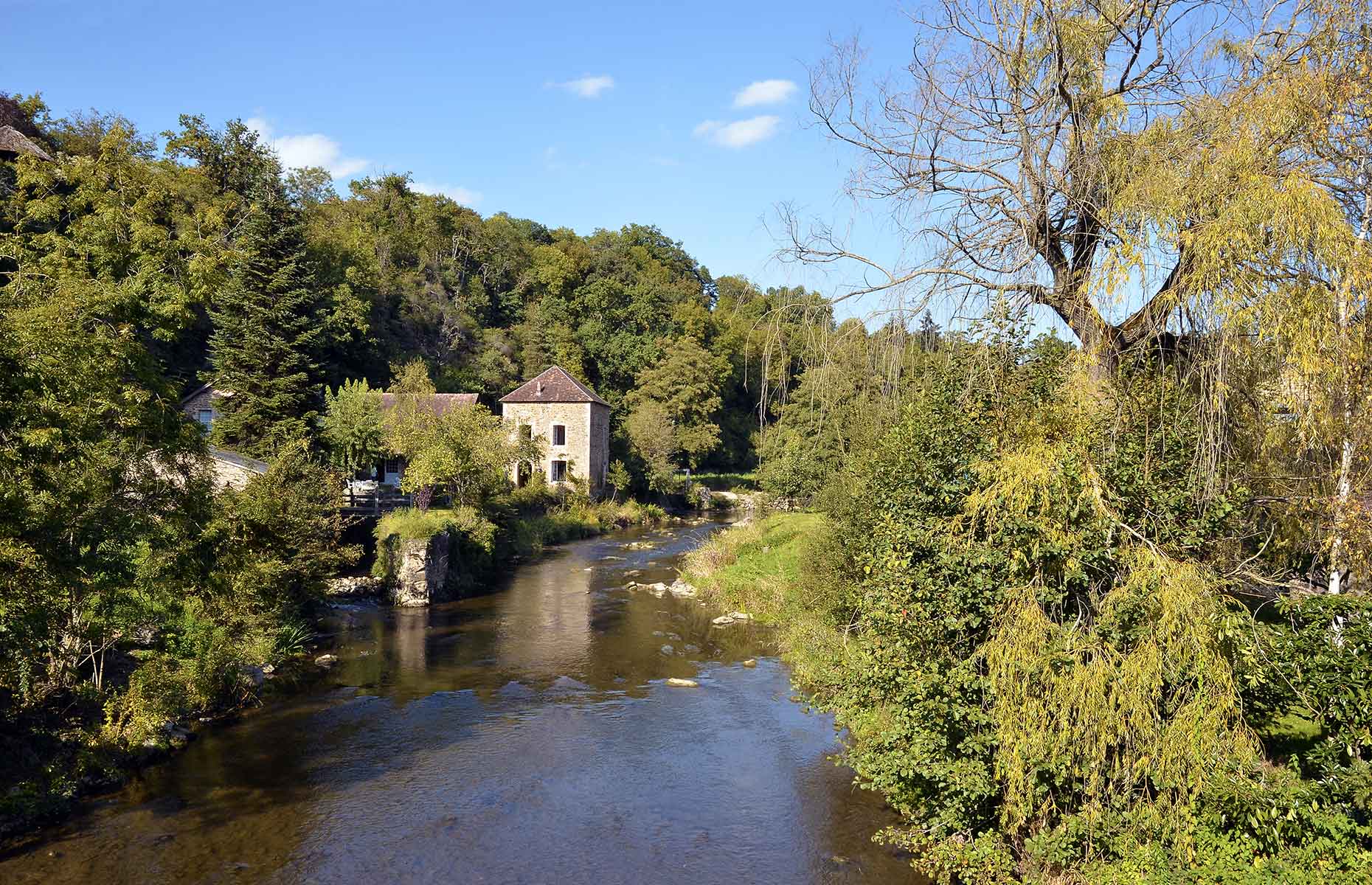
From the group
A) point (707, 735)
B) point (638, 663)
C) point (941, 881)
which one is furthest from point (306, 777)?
point (941, 881)

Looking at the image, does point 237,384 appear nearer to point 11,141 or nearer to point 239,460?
point 239,460

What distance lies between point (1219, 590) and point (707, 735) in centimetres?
898

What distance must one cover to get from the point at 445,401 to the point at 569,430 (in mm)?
6957

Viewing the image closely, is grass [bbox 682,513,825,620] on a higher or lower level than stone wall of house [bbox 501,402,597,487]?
lower

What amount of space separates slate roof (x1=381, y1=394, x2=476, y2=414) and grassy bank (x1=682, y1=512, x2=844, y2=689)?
607 inches

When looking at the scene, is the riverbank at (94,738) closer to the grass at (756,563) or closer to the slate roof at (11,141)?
the grass at (756,563)

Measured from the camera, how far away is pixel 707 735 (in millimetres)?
14461

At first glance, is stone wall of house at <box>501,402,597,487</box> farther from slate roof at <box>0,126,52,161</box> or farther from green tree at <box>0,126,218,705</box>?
green tree at <box>0,126,218,705</box>

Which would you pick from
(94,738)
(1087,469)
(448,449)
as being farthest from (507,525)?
(1087,469)

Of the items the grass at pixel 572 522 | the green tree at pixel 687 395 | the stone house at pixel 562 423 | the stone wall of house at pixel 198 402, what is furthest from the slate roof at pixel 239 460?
the green tree at pixel 687 395

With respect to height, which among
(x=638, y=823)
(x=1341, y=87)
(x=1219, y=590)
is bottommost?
(x=638, y=823)

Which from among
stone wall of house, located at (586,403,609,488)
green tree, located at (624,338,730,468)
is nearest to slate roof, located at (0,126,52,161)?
stone wall of house, located at (586,403,609,488)

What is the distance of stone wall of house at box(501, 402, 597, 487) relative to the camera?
46.3 meters

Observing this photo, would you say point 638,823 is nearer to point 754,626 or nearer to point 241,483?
point 754,626
